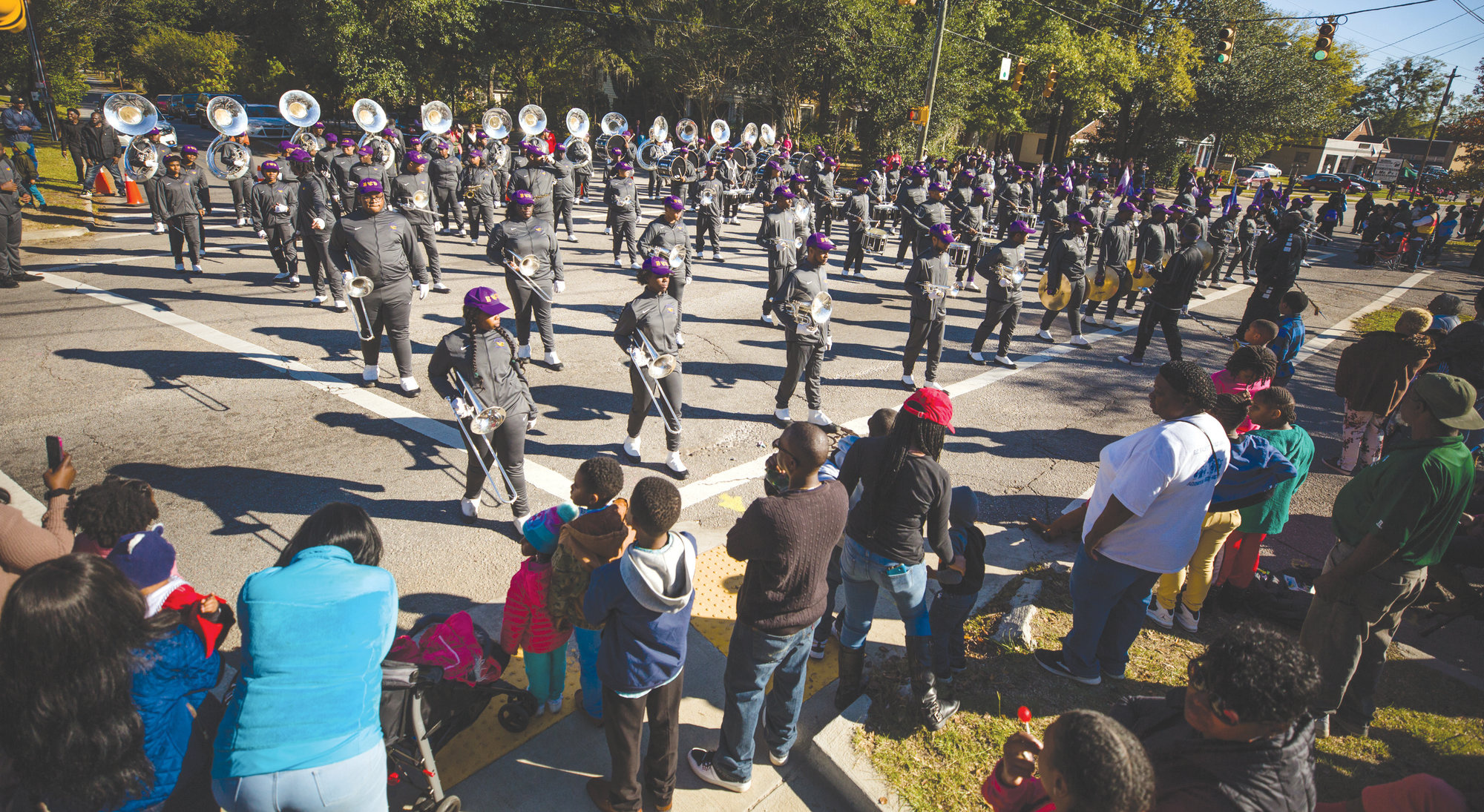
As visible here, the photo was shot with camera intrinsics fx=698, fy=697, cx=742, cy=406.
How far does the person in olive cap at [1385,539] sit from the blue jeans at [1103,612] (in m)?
0.92

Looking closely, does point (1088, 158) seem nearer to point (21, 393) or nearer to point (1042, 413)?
point (1042, 413)

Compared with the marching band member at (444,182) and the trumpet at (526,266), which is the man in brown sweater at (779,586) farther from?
the marching band member at (444,182)

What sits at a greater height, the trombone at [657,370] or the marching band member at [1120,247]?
the marching band member at [1120,247]

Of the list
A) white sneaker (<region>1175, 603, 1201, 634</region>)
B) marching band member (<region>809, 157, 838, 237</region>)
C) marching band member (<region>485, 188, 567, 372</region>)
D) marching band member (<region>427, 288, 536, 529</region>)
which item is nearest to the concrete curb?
white sneaker (<region>1175, 603, 1201, 634</region>)

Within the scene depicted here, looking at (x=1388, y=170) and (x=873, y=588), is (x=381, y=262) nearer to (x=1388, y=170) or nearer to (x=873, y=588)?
(x=873, y=588)

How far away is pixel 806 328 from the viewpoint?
7.55m

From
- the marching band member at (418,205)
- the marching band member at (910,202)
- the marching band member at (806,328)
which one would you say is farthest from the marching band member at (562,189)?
the marching band member at (806,328)

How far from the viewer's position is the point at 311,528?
269cm

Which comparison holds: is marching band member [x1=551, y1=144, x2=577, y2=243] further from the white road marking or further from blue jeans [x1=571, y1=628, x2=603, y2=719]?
blue jeans [x1=571, y1=628, x2=603, y2=719]

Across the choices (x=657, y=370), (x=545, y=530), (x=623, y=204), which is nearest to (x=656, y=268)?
(x=657, y=370)

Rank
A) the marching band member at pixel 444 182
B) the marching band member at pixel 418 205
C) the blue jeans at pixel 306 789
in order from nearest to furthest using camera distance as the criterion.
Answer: the blue jeans at pixel 306 789
the marching band member at pixel 418 205
the marching band member at pixel 444 182

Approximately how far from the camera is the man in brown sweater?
10.2 feet

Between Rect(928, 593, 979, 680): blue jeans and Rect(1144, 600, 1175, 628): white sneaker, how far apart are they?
1865mm

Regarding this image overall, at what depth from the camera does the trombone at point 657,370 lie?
21.1 ft
